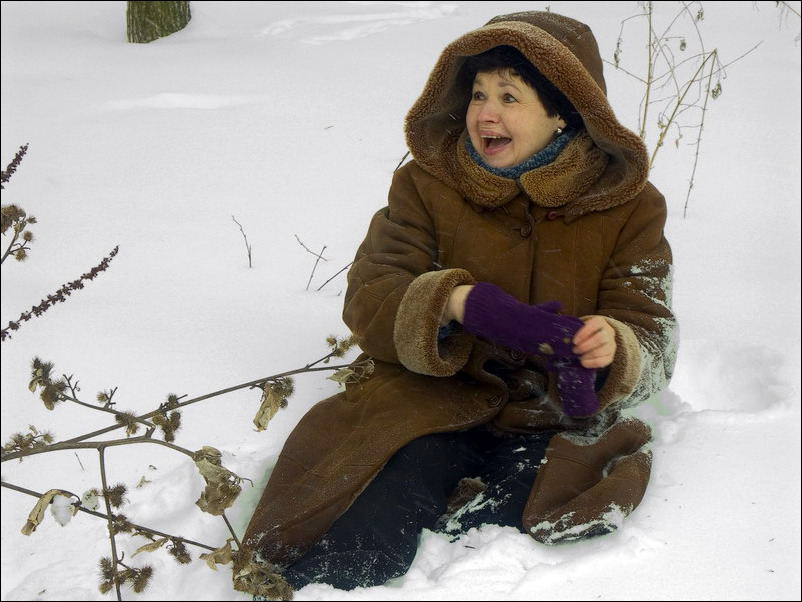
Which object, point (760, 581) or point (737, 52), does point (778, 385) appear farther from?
point (737, 52)

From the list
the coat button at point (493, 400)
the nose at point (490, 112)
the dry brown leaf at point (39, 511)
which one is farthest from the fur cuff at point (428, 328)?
the dry brown leaf at point (39, 511)

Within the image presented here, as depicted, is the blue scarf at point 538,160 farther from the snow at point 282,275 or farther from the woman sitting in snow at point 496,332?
the snow at point 282,275

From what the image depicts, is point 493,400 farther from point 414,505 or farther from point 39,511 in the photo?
point 39,511

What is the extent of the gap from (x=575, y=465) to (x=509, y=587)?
42 cm

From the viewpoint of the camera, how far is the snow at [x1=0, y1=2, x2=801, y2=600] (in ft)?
6.56

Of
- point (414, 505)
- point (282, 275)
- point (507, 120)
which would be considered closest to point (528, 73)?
point (507, 120)

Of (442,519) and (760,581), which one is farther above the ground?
(760,581)

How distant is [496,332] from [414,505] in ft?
1.51

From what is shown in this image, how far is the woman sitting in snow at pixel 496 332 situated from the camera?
6.79 feet

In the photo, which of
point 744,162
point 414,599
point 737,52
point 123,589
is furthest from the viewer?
point 737,52

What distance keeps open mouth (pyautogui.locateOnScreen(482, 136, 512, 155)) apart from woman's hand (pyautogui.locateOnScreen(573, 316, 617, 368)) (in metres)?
0.53

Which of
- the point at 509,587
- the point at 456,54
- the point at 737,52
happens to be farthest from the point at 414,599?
the point at 737,52

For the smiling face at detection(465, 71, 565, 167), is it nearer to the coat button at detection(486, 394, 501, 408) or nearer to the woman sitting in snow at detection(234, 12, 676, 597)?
the woman sitting in snow at detection(234, 12, 676, 597)

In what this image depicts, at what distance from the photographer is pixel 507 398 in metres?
2.35
